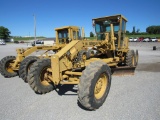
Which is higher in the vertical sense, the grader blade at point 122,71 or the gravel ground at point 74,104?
the grader blade at point 122,71

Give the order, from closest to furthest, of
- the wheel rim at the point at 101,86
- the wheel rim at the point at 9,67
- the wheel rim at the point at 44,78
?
1. the wheel rim at the point at 101,86
2. the wheel rim at the point at 44,78
3. the wheel rim at the point at 9,67

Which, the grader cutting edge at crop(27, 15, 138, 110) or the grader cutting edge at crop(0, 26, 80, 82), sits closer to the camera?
the grader cutting edge at crop(27, 15, 138, 110)

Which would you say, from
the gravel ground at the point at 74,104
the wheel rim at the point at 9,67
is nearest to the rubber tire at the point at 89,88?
the gravel ground at the point at 74,104

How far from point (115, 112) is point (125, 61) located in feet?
18.1

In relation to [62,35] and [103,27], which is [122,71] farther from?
[62,35]

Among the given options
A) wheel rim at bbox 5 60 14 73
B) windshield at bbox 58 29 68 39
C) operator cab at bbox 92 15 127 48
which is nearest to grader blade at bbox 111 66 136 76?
operator cab at bbox 92 15 127 48

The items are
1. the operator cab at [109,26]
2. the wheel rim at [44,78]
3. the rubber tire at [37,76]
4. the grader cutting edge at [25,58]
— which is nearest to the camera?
the rubber tire at [37,76]

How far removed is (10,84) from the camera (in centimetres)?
790

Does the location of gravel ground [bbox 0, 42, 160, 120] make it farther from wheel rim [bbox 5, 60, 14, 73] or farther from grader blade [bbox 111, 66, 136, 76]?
wheel rim [bbox 5, 60, 14, 73]

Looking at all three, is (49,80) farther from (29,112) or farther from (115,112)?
(115,112)

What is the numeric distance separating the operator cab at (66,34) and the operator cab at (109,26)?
289 centimetres

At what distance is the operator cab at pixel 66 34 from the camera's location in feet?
39.2

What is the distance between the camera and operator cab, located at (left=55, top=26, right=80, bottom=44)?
11.9m

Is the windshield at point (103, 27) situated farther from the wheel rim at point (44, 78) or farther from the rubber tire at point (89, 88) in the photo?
the rubber tire at point (89, 88)
